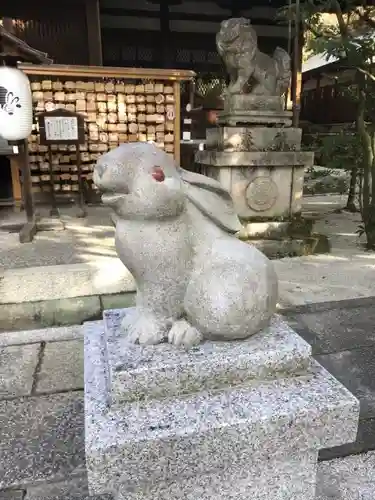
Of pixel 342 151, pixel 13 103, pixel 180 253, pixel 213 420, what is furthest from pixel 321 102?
pixel 213 420

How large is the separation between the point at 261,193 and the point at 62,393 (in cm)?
337

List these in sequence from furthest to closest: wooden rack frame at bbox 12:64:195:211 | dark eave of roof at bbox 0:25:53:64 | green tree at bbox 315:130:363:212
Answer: wooden rack frame at bbox 12:64:195:211
green tree at bbox 315:130:363:212
dark eave of roof at bbox 0:25:53:64

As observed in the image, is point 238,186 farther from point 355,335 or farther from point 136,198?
point 136,198

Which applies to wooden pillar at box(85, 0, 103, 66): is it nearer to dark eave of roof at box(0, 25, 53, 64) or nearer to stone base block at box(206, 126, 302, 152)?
dark eave of roof at box(0, 25, 53, 64)

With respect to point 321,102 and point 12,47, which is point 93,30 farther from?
point 321,102

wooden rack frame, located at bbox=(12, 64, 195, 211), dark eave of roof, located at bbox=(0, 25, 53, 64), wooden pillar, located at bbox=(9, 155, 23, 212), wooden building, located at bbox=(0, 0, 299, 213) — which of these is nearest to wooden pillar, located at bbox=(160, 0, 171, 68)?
wooden building, located at bbox=(0, 0, 299, 213)

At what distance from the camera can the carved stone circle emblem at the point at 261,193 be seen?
488 centimetres

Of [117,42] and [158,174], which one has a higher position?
[117,42]

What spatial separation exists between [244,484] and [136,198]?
1.05 metres

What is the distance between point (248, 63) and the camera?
4.80 m

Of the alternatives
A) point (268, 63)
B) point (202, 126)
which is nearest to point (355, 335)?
point (268, 63)

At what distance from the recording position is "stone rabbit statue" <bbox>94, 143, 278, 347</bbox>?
1387 mm

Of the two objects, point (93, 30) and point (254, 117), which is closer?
point (254, 117)

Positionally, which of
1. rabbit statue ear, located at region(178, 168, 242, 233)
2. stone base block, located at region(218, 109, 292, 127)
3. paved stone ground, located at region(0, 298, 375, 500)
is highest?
stone base block, located at region(218, 109, 292, 127)
